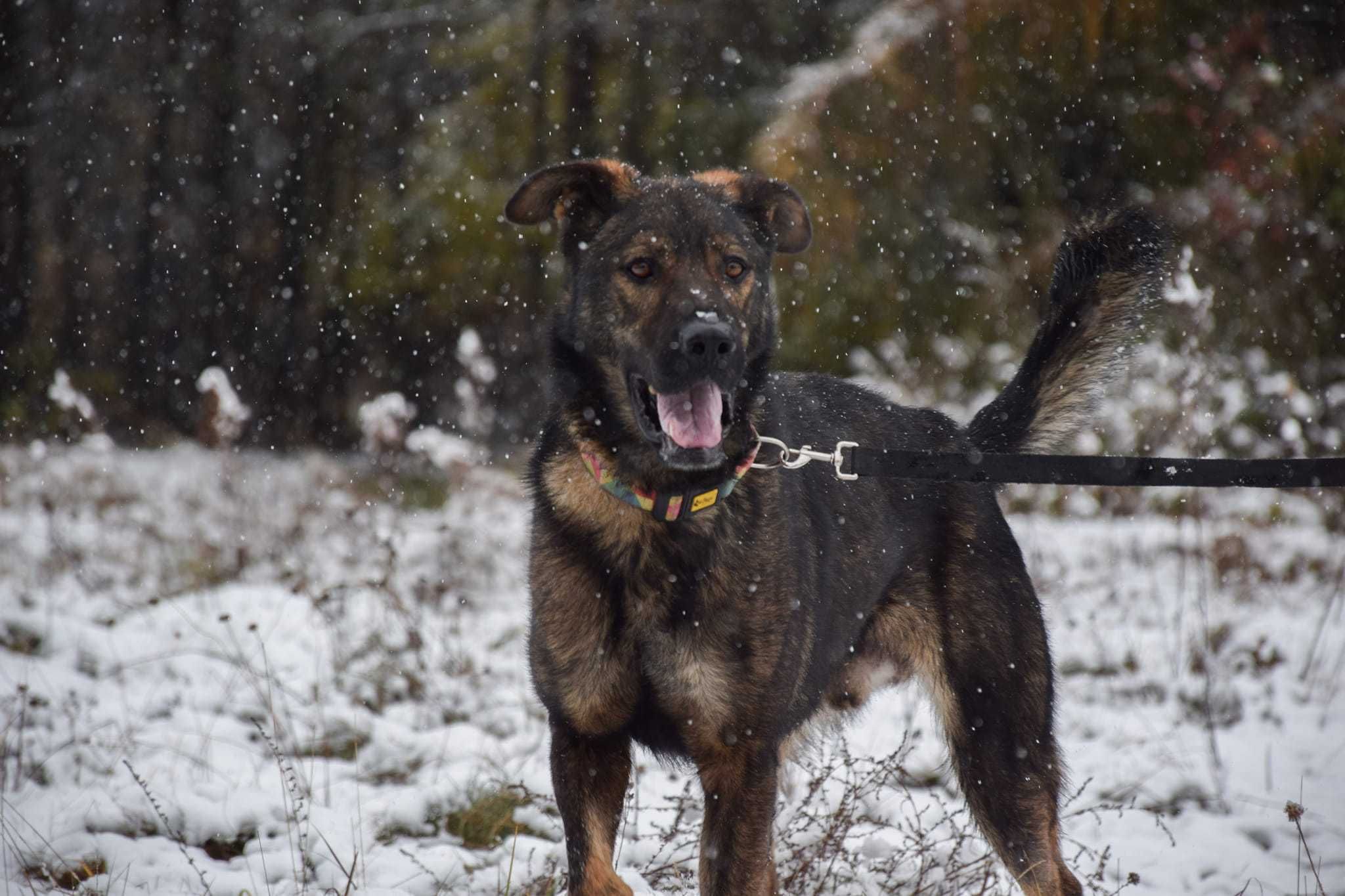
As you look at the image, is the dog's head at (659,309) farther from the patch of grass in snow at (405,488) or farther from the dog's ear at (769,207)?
the patch of grass in snow at (405,488)

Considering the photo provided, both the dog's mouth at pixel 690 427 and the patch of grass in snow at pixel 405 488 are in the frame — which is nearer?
the dog's mouth at pixel 690 427

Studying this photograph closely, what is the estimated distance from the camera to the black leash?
254cm

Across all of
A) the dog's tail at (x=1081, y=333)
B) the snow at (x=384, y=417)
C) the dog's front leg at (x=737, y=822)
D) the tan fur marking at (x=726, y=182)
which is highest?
the snow at (x=384, y=417)

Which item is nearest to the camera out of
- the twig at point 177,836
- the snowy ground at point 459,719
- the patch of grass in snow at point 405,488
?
the twig at point 177,836

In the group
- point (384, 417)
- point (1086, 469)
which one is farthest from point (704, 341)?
point (384, 417)

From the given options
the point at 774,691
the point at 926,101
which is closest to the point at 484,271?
the point at 926,101

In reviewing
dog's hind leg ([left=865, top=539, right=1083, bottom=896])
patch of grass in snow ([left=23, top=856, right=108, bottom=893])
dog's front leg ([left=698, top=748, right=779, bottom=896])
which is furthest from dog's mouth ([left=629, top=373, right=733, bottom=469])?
patch of grass in snow ([left=23, top=856, right=108, bottom=893])

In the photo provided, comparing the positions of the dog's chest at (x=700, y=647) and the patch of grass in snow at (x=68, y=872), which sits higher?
the dog's chest at (x=700, y=647)

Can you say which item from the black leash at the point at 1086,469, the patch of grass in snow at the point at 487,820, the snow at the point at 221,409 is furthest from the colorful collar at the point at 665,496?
the snow at the point at 221,409

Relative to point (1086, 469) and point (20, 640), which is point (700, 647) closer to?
point (1086, 469)

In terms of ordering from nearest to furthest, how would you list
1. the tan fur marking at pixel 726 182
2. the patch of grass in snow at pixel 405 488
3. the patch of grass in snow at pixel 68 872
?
the patch of grass in snow at pixel 68 872 < the tan fur marking at pixel 726 182 < the patch of grass in snow at pixel 405 488

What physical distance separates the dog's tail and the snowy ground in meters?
1.22

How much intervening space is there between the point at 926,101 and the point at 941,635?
823 centimetres

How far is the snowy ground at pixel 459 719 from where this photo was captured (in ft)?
11.5
